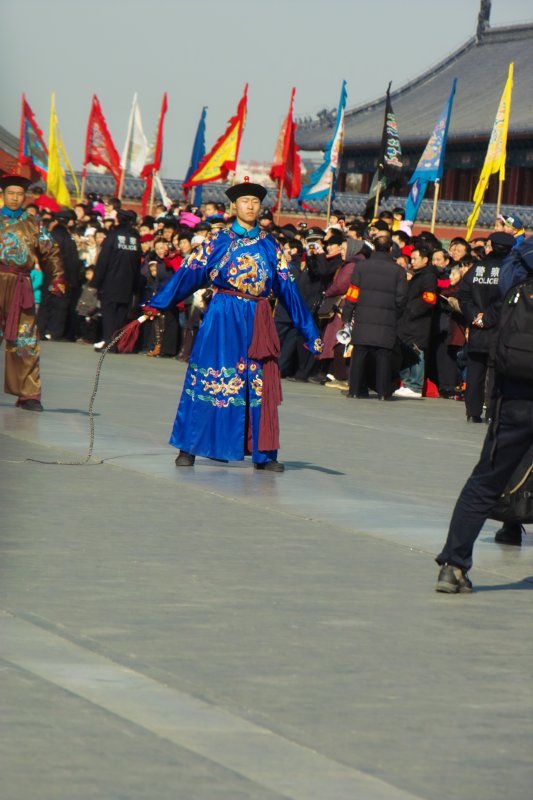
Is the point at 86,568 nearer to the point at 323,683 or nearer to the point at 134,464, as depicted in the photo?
the point at 323,683

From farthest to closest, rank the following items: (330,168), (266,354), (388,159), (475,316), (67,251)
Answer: (330,168), (388,159), (67,251), (475,316), (266,354)

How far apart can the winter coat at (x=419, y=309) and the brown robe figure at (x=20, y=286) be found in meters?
5.60

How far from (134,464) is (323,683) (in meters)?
5.07

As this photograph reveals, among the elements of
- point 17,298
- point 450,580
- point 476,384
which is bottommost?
point 450,580

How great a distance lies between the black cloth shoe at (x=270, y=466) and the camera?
10.3 meters

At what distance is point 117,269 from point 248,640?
16960 mm

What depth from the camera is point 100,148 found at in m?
33.0

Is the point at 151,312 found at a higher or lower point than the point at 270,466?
higher

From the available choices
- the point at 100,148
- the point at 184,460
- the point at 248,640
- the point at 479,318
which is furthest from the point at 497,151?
the point at 248,640

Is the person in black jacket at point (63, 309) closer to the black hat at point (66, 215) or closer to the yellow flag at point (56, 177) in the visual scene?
the black hat at point (66, 215)

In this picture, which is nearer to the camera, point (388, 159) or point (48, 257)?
point (48, 257)

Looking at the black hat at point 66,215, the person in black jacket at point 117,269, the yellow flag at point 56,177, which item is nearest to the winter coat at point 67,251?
the person in black jacket at point 117,269

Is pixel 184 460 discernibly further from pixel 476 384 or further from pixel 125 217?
pixel 125 217

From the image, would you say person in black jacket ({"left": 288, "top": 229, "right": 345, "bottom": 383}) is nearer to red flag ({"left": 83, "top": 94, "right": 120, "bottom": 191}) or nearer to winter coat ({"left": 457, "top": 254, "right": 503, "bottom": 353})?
winter coat ({"left": 457, "top": 254, "right": 503, "bottom": 353})
